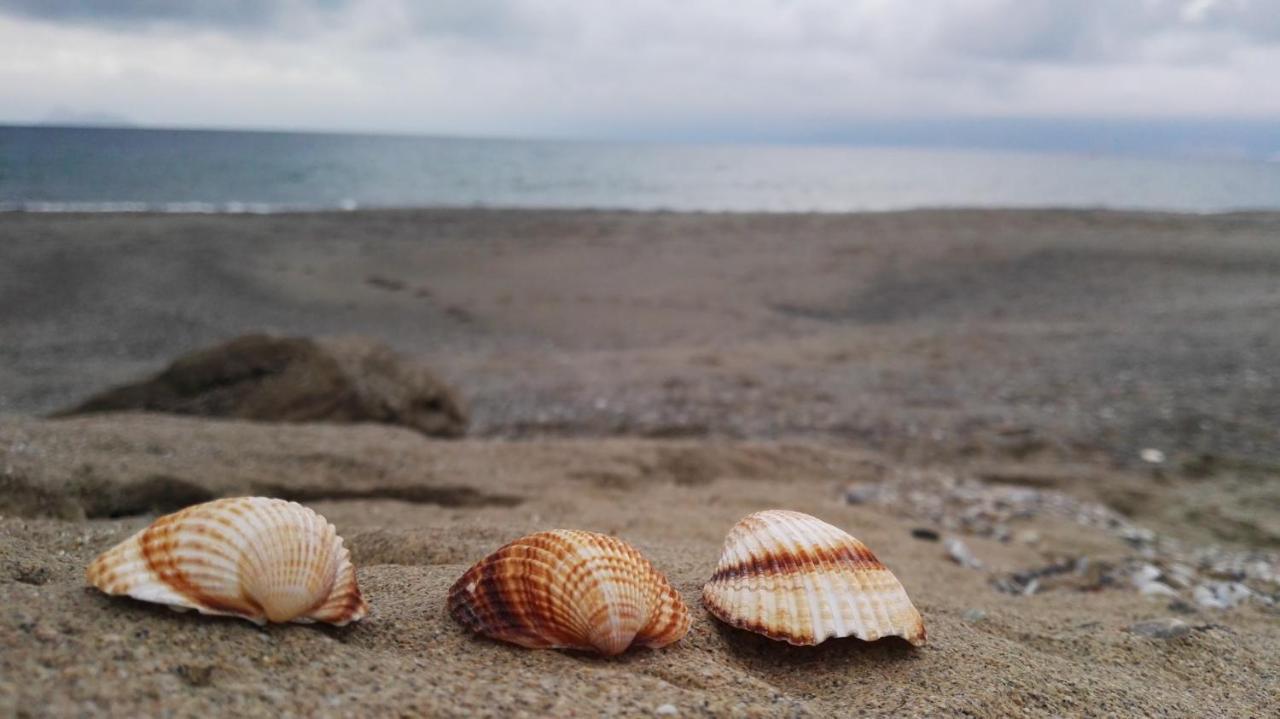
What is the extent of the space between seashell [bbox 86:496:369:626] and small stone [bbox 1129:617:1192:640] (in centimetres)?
246

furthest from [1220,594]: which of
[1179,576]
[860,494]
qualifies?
[860,494]

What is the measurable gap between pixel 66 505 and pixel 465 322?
9.69m

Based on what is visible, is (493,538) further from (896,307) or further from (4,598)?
(896,307)

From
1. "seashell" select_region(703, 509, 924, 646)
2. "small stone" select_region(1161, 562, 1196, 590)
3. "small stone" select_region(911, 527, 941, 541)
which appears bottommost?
"small stone" select_region(911, 527, 941, 541)

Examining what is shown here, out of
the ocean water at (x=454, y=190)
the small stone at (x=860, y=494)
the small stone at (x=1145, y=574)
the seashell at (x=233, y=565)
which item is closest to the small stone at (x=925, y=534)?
the small stone at (x=860, y=494)

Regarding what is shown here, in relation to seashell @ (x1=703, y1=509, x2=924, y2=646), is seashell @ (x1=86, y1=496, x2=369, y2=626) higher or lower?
higher

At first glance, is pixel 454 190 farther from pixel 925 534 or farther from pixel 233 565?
pixel 233 565

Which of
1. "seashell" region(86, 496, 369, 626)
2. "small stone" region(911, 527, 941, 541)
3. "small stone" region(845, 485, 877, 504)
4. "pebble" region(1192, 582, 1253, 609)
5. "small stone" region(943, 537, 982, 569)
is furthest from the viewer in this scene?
"small stone" region(845, 485, 877, 504)

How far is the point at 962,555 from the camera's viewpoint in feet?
13.3

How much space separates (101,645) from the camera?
149cm

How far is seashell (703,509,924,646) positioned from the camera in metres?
1.98

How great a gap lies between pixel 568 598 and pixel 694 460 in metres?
3.64

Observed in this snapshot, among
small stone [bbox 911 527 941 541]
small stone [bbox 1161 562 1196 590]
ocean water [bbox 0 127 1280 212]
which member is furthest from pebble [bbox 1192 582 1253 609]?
ocean water [bbox 0 127 1280 212]

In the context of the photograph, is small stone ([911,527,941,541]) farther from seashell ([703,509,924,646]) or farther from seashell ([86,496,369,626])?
seashell ([86,496,369,626])
